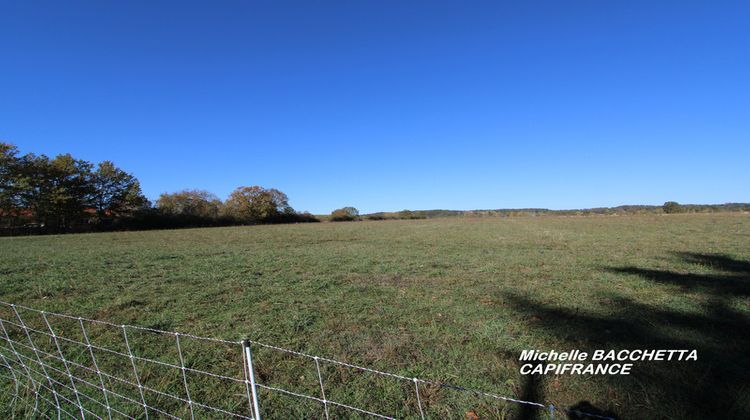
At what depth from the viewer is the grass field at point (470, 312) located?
320 centimetres

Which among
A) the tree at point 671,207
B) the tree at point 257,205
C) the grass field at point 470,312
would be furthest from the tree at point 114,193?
the tree at point 671,207

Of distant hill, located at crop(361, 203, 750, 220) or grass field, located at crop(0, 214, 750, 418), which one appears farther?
distant hill, located at crop(361, 203, 750, 220)

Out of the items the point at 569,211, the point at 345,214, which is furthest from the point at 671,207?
the point at 345,214

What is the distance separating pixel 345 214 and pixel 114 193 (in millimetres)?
40243

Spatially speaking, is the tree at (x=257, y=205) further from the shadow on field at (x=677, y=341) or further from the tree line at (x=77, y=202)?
the shadow on field at (x=677, y=341)

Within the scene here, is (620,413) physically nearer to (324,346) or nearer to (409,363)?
(409,363)

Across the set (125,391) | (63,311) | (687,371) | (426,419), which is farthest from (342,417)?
(63,311)

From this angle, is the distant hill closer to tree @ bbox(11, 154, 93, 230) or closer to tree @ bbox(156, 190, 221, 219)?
tree @ bbox(156, 190, 221, 219)

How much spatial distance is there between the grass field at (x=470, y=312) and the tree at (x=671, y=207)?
48122 millimetres

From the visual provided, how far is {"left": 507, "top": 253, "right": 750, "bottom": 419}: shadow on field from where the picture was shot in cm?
291

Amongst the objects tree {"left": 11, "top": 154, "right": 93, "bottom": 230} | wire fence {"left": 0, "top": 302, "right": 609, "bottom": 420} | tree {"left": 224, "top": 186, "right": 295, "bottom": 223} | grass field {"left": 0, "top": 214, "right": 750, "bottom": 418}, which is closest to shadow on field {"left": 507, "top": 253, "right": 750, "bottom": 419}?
grass field {"left": 0, "top": 214, "right": 750, "bottom": 418}

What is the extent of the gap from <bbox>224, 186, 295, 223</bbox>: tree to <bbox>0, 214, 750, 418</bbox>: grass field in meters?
55.4

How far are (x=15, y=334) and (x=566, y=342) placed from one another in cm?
760

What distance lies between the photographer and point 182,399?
307cm
